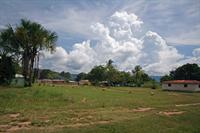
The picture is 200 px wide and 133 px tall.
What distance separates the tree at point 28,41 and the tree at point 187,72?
65.5 meters

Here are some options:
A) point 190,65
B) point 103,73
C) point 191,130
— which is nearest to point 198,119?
point 191,130

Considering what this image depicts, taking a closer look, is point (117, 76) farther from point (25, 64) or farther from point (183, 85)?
point (25, 64)

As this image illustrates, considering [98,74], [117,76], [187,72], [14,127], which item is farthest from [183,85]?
[14,127]

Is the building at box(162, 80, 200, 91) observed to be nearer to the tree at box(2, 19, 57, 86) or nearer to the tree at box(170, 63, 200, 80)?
the tree at box(170, 63, 200, 80)

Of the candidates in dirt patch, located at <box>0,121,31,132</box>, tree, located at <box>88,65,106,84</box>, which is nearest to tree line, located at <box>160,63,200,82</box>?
tree, located at <box>88,65,106,84</box>

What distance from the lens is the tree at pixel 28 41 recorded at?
49250 mm

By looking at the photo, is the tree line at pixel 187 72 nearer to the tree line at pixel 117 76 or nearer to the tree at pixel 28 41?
the tree line at pixel 117 76

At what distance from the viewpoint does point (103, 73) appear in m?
116

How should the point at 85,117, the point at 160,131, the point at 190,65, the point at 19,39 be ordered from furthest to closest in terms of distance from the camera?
1. the point at 190,65
2. the point at 19,39
3. the point at 85,117
4. the point at 160,131

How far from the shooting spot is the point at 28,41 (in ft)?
162

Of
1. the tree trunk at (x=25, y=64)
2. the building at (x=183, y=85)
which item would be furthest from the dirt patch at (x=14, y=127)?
the building at (x=183, y=85)

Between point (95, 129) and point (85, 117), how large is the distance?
3.83m

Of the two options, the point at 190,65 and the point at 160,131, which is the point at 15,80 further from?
the point at 190,65

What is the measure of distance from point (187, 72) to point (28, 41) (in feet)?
238
